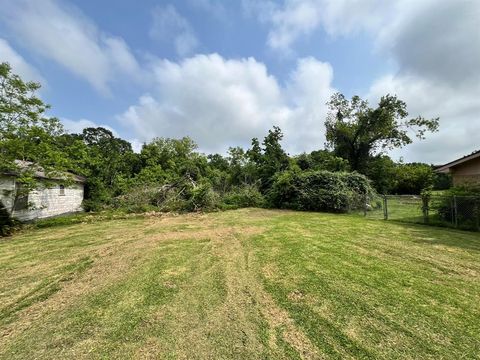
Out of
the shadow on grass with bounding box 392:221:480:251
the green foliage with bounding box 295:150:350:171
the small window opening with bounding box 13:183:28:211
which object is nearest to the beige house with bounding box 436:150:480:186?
the shadow on grass with bounding box 392:221:480:251

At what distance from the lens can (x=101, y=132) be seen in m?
43.0

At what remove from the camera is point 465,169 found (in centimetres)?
1125

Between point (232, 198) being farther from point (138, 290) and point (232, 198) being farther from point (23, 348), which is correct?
A: point (23, 348)

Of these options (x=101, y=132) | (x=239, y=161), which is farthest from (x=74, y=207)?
(x=101, y=132)

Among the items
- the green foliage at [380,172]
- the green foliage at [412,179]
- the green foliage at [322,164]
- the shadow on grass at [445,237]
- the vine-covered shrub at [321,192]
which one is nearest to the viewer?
the shadow on grass at [445,237]

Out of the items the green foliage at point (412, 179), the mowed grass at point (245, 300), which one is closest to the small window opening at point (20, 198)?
the mowed grass at point (245, 300)

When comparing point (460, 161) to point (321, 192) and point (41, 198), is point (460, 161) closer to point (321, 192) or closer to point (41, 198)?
point (321, 192)

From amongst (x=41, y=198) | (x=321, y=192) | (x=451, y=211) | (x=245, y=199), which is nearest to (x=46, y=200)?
(x=41, y=198)

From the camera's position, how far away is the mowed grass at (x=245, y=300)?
8.29 ft

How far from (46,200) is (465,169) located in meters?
20.2

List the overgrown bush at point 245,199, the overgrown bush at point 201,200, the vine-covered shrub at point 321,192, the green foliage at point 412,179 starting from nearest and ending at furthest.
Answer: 1. the vine-covered shrub at point 321,192
2. the overgrown bush at point 201,200
3. the overgrown bush at point 245,199
4. the green foliage at point 412,179

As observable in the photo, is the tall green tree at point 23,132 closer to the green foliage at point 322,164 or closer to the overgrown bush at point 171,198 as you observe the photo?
the overgrown bush at point 171,198

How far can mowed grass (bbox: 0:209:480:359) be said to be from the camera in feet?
8.29

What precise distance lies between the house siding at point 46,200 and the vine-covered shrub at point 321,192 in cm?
1203
